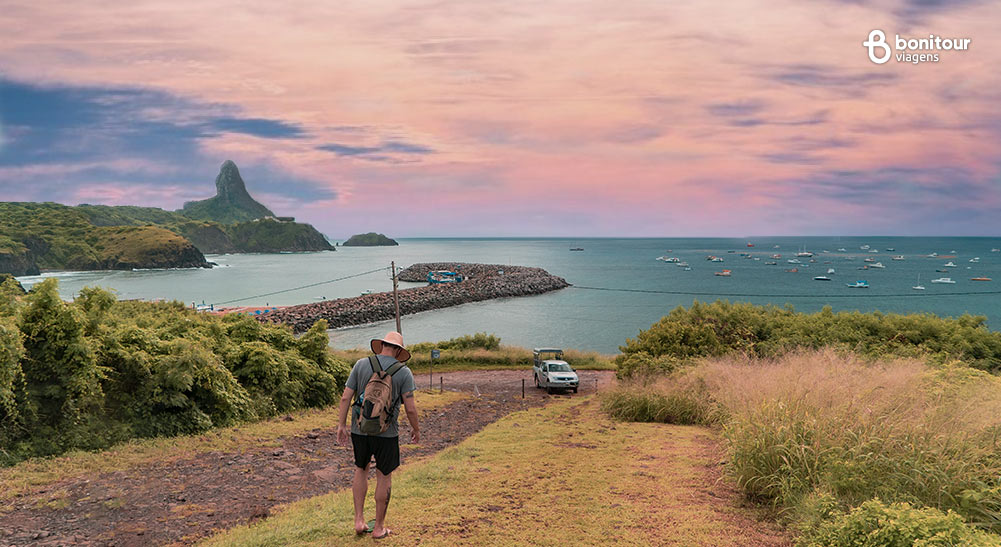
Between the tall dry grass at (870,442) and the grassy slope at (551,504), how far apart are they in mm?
636

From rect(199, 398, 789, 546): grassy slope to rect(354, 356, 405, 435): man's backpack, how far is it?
1.17 m

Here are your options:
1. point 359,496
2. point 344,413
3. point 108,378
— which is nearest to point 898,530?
point 359,496

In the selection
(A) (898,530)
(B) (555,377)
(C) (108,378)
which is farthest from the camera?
(B) (555,377)

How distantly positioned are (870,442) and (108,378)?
12.5m

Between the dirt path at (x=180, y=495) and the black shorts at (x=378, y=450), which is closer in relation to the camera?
the black shorts at (x=378, y=450)

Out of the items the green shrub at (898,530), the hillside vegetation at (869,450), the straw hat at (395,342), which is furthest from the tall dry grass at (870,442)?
the straw hat at (395,342)

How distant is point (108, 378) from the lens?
10.8 meters

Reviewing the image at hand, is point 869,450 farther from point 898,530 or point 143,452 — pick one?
point 143,452

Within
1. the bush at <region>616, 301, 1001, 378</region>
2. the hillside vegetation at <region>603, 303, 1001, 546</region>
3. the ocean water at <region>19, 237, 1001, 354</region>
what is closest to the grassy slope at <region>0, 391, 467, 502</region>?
the hillside vegetation at <region>603, 303, 1001, 546</region>

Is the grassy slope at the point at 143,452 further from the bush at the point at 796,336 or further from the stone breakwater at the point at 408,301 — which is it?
the stone breakwater at the point at 408,301

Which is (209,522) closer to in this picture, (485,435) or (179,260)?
(485,435)

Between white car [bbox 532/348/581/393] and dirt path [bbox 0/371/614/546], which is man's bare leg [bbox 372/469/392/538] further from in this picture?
white car [bbox 532/348/581/393]

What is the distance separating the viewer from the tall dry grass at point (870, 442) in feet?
17.1

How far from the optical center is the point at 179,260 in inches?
7156
